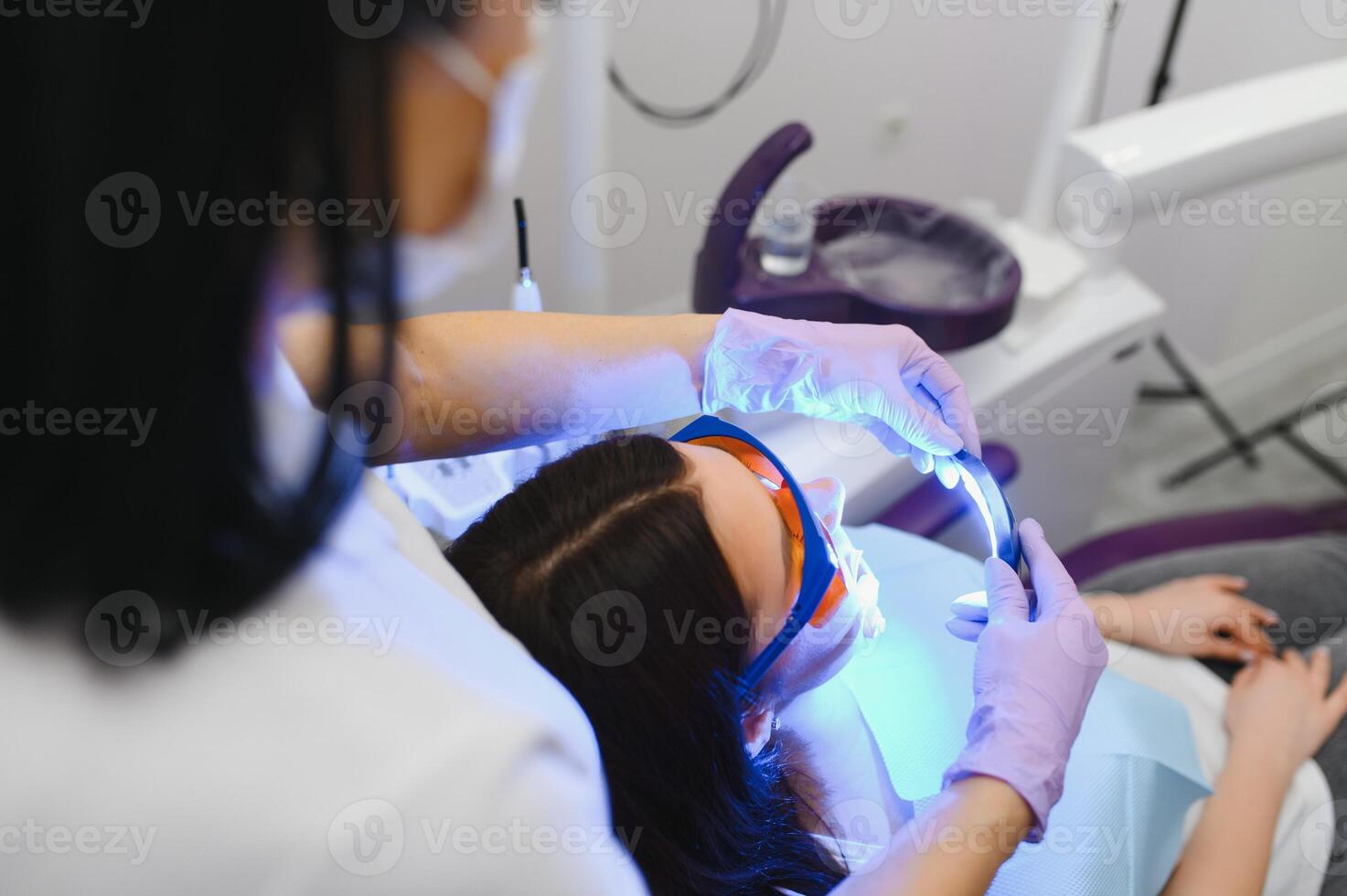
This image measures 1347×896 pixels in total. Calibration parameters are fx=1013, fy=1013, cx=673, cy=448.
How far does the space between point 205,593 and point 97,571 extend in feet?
0.19

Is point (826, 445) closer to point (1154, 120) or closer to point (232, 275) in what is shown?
point (1154, 120)

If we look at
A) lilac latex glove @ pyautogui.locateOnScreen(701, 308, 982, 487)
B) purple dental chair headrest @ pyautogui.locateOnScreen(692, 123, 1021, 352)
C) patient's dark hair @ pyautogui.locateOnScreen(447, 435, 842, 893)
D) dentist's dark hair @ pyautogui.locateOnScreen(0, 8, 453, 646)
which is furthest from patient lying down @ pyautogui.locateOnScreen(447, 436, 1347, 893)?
purple dental chair headrest @ pyautogui.locateOnScreen(692, 123, 1021, 352)

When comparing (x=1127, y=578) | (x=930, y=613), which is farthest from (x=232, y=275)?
(x=1127, y=578)

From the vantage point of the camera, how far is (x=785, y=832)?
0.90 meters

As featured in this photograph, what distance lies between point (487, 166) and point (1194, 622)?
1.11 metres

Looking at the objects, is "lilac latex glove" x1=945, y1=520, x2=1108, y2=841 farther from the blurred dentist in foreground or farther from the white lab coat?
the white lab coat

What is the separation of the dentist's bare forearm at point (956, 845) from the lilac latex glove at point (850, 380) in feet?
1.11

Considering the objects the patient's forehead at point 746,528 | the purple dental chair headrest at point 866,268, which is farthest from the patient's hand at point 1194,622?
the patient's forehead at point 746,528

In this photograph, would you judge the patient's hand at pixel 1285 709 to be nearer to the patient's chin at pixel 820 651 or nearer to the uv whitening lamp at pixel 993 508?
the uv whitening lamp at pixel 993 508

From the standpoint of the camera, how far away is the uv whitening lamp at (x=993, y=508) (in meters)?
0.94

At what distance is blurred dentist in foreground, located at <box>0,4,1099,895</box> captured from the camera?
1.59 feet

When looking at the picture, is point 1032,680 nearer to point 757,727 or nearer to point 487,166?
point 757,727

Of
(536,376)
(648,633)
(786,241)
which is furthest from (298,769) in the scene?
(786,241)

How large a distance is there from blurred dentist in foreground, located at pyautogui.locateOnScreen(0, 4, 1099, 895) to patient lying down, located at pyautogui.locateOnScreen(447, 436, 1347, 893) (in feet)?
0.27
